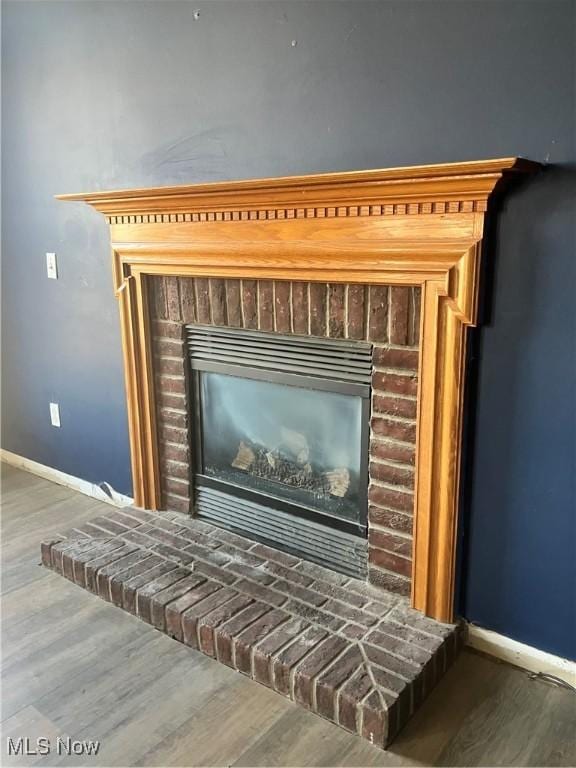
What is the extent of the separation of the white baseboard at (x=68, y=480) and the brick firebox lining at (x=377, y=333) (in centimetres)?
97

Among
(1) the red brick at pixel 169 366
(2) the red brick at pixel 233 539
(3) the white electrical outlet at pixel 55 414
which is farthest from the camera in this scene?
(3) the white electrical outlet at pixel 55 414

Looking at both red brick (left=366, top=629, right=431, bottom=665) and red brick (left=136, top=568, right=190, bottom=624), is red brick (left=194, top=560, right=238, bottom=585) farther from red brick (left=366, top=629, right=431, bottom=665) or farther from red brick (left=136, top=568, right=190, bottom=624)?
red brick (left=366, top=629, right=431, bottom=665)

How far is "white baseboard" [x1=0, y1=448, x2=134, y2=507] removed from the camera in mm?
2748

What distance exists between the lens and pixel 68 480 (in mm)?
2963

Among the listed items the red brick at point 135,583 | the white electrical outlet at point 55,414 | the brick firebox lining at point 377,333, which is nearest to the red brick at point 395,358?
the brick firebox lining at point 377,333

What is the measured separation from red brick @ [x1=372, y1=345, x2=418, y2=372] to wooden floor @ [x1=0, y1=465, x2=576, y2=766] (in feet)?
2.78

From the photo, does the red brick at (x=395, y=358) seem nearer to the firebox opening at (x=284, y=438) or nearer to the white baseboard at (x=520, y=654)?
the firebox opening at (x=284, y=438)

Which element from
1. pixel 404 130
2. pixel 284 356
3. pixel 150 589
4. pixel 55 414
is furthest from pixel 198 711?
pixel 55 414

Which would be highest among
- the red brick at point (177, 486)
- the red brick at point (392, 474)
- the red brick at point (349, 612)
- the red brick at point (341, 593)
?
the red brick at point (392, 474)

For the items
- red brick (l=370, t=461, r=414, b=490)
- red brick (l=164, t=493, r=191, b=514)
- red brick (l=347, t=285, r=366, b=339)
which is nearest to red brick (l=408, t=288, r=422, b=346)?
red brick (l=347, t=285, r=366, b=339)

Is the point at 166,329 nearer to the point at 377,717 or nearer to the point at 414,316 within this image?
the point at 414,316

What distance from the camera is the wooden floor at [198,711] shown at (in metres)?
1.49

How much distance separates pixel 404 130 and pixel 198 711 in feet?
5.19

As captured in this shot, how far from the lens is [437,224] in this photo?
5.15 ft
